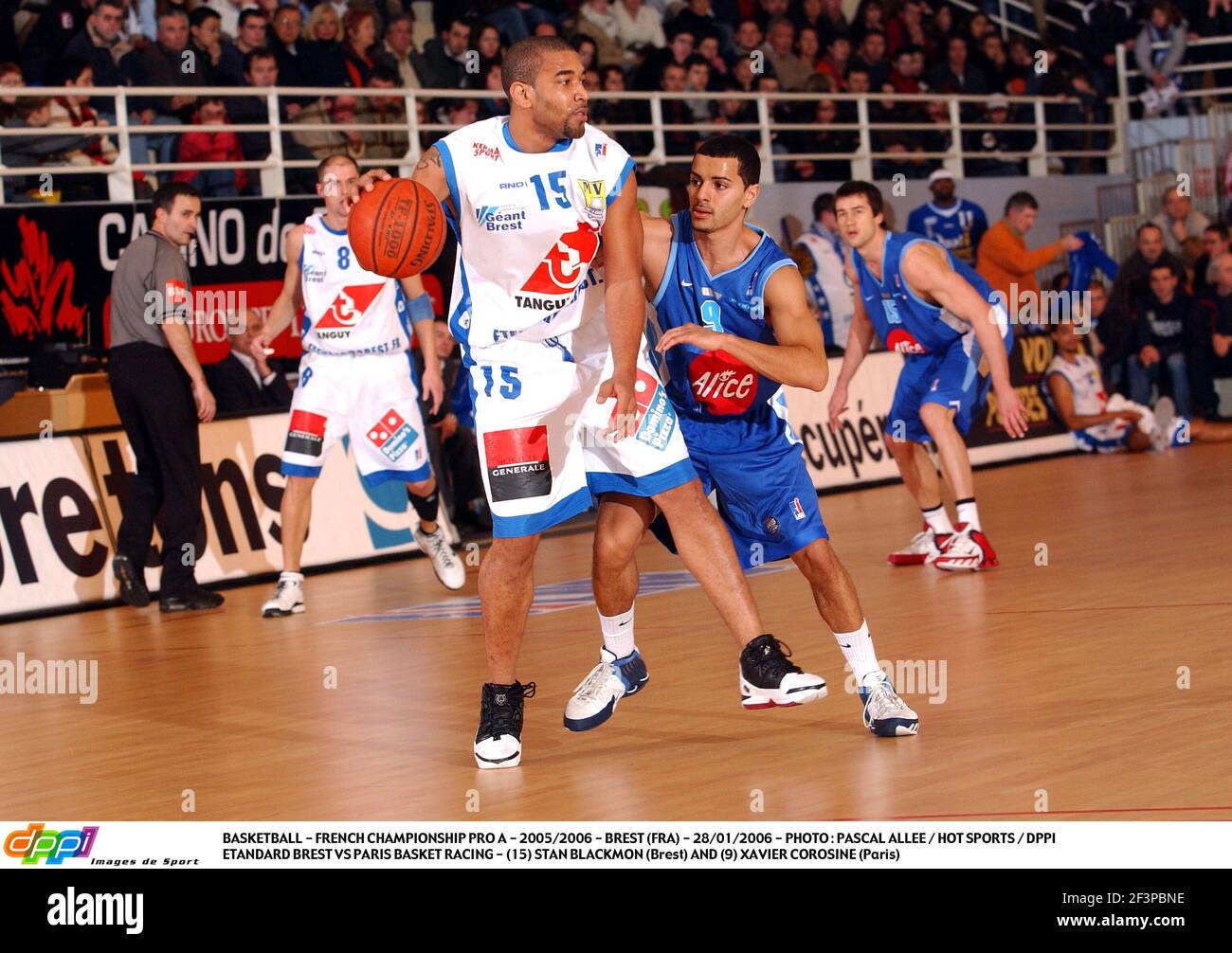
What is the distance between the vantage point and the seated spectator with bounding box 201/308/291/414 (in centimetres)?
1374

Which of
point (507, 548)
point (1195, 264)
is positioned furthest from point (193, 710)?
point (1195, 264)

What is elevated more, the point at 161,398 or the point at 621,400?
the point at 161,398

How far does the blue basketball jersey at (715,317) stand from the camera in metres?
6.51

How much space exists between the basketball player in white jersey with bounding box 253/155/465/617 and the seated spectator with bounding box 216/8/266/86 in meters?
4.92

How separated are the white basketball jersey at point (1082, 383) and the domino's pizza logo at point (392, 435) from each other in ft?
31.3

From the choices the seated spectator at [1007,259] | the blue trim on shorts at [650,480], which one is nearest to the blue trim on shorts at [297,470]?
the blue trim on shorts at [650,480]

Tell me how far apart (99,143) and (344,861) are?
35.4 ft

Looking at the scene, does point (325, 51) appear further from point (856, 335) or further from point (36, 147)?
point (856, 335)

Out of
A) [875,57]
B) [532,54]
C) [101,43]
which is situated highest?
[875,57]

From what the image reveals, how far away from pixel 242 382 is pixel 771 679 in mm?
8734

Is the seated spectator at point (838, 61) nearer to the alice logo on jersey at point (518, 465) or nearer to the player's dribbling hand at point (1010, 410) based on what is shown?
the player's dribbling hand at point (1010, 410)

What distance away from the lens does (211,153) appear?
14.8 meters

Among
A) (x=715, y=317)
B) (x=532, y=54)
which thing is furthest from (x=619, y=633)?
(x=532, y=54)

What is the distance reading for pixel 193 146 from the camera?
48.5 ft
